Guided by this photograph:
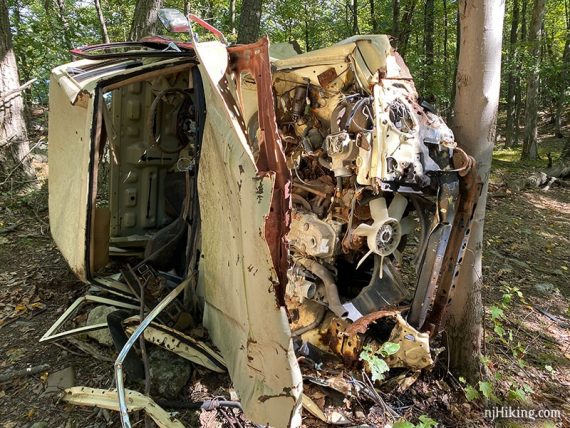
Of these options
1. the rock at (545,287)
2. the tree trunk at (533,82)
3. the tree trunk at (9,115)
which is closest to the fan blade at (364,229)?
the rock at (545,287)

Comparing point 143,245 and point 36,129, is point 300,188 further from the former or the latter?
point 36,129

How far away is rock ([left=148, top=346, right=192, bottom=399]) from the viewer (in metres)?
2.60

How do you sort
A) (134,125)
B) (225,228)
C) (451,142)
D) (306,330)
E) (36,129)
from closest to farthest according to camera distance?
1. (225,228)
2. (451,142)
3. (306,330)
4. (134,125)
5. (36,129)

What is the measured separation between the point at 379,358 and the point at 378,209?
905 millimetres

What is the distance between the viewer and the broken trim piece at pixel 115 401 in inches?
89.2

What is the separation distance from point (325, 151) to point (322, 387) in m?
1.54

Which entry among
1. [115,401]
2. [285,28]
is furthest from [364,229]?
[285,28]

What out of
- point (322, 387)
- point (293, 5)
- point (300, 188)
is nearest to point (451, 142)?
point (300, 188)

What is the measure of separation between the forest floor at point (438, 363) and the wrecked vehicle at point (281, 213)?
23cm

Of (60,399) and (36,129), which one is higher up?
(36,129)

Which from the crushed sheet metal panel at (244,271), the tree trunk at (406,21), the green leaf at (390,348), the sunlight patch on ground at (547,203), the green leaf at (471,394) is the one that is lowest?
the green leaf at (471,394)

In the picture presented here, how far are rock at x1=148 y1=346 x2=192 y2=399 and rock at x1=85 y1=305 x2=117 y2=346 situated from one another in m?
0.48

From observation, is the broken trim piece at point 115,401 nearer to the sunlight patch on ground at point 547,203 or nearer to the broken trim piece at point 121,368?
the broken trim piece at point 121,368

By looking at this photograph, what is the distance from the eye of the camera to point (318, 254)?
8.96 ft
